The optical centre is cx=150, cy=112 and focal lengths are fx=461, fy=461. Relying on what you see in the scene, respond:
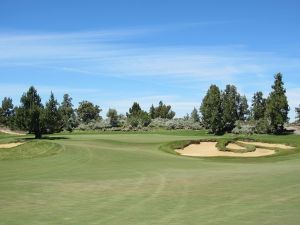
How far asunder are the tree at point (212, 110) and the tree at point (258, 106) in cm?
2217

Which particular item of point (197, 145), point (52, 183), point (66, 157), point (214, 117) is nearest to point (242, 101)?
point (214, 117)

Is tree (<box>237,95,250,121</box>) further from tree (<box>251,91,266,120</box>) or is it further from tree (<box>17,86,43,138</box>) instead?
tree (<box>17,86,43,138</box>)

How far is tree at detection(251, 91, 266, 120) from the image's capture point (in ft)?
407

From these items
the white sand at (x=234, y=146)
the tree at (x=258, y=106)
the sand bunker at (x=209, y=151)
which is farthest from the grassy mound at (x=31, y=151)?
the tree at (x=258, y=106)

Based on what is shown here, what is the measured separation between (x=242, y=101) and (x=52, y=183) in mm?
146815

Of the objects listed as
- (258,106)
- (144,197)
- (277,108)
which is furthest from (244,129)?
(144,197)

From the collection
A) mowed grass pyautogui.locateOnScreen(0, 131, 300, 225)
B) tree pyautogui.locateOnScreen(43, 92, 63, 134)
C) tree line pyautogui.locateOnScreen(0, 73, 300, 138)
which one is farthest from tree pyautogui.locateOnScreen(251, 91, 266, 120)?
mowed grass pyautogui.locateOnScreen(0, 131, 300, 225)

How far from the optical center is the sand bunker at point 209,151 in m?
46.2

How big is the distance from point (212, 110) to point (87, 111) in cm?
9545

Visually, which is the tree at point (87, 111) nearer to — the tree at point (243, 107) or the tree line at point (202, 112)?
the tree line at point (202, 112)

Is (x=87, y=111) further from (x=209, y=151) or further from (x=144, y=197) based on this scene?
(x=144, y=197)

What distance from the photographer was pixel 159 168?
98.0 ft

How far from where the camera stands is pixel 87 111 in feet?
617

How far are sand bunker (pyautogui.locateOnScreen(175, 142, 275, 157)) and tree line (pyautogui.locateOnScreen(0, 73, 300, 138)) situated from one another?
74.9 feet
